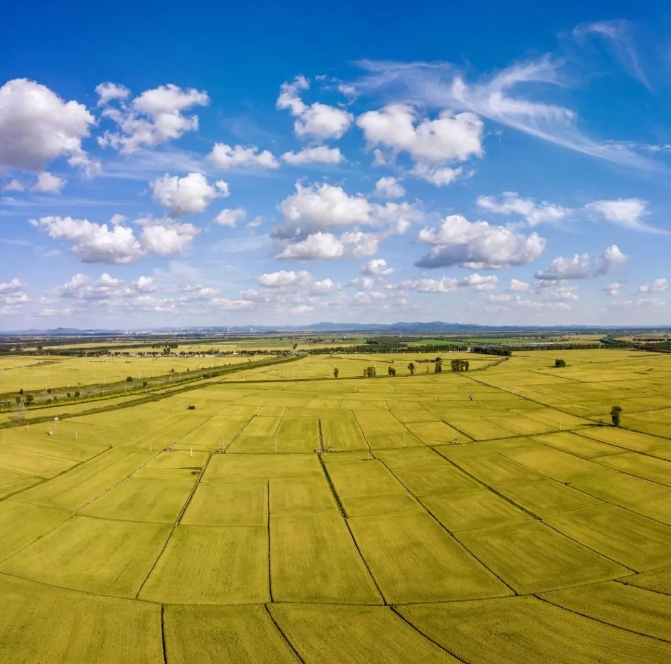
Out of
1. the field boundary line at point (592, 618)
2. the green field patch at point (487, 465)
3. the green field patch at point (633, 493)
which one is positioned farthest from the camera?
the green field patch at point (487, 465)

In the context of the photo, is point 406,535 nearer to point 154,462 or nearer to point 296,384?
point 154,462

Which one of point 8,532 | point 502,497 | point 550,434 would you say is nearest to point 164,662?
point 8,532

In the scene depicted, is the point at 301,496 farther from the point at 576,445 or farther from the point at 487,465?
the point at 576,445

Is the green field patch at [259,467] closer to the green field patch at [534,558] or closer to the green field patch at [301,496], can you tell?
the green field patch at [301,496]

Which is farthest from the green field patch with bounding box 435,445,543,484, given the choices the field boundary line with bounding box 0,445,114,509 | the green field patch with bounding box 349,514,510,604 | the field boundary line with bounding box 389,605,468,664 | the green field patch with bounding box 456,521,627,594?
the field boundary line with bounding box 0,445,114,509

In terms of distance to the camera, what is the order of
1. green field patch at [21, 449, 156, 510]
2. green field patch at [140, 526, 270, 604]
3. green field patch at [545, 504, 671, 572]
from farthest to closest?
green field patch at [21, 449, 156, 510] < green field patch at [545, 504, 671, 572] < green field patch at [140, 526, 270, 604]

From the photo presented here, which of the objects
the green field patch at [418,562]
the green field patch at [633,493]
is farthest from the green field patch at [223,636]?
the green field patch at [633,493]

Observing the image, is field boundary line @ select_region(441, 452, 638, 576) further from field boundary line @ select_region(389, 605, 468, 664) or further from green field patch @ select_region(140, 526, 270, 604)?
green field patch @ select_region(140, 526, 270, 604)
